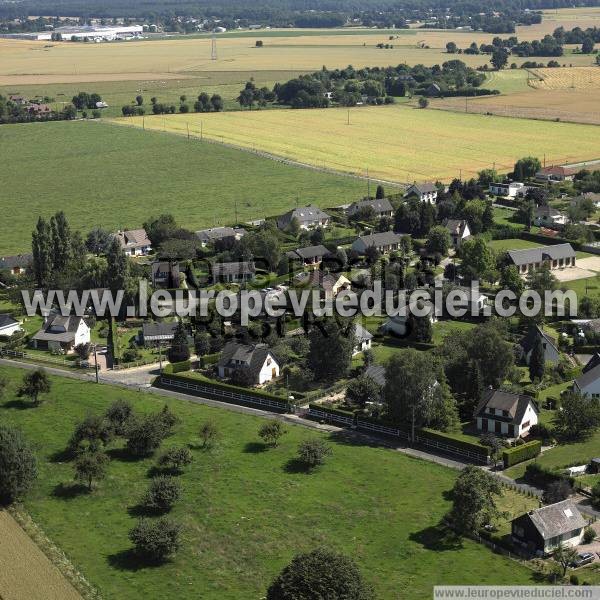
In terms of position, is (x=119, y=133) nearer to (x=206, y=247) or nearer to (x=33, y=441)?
(x=206, y=247)

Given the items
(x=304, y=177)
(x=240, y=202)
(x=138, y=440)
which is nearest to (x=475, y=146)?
(x=304, y=177)

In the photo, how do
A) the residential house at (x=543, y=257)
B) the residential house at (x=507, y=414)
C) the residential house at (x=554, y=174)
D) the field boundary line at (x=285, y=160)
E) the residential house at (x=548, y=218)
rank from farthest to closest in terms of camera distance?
1. the field boundary line at (x=285, y=160)
2. the residential house at (x=554, y=174)
3. the residential house at (x=548, y=218)
4. the residential house at (x=543, y=257)
5. the residential house at (x=507, y=414)

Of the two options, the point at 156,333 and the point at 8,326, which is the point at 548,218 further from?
the point at 8,326

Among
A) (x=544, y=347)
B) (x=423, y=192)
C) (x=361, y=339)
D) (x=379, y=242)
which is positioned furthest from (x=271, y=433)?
(x=423, y=192)

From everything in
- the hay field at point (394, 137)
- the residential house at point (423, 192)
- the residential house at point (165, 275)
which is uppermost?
the hay field at point (394, 137)

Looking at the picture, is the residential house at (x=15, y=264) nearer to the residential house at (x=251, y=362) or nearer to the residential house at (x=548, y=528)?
the residential house at (x=251, y=362)

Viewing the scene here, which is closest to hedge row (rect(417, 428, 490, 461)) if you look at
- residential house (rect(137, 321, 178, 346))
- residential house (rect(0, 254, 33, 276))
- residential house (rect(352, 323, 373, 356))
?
residential house (rect(352, 323, 373, 356))

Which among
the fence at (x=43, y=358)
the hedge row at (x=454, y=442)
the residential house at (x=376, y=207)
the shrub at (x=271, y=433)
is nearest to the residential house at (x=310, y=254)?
the residential house at (x=376, y=207)
